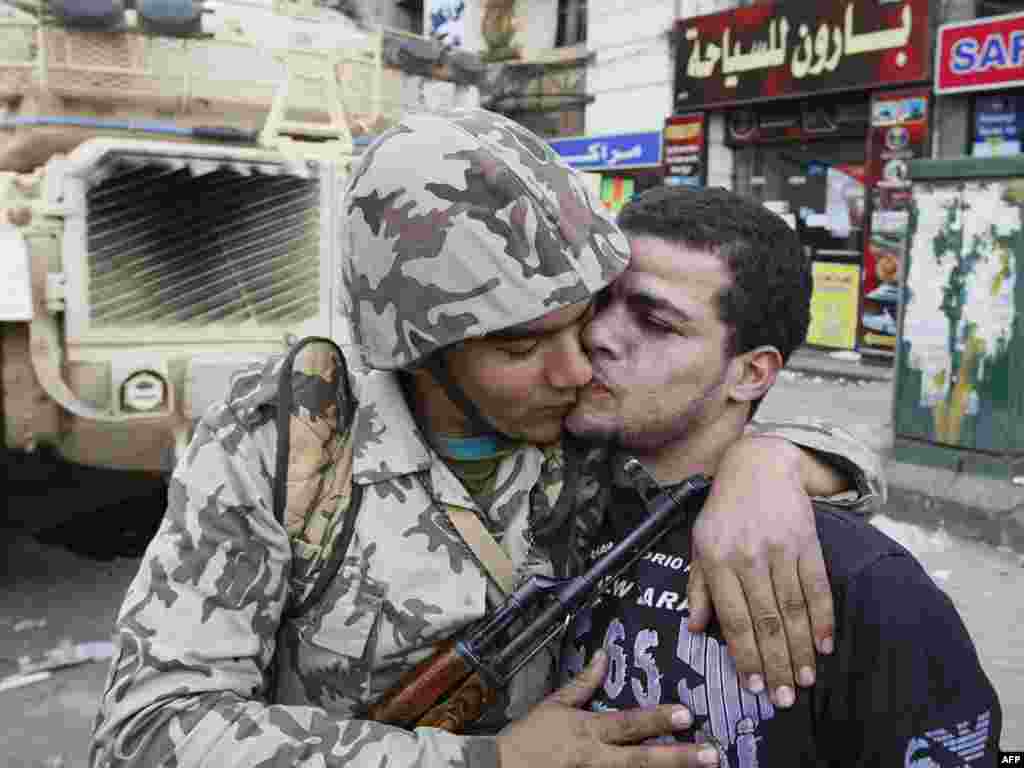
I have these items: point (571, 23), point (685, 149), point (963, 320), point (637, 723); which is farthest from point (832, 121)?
point (637, 723)

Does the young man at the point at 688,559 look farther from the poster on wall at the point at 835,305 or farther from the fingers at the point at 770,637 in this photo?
the poster on wall at the point at 835,305

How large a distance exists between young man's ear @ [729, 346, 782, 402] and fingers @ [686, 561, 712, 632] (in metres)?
0.34

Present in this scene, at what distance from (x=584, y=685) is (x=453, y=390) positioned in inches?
17.7

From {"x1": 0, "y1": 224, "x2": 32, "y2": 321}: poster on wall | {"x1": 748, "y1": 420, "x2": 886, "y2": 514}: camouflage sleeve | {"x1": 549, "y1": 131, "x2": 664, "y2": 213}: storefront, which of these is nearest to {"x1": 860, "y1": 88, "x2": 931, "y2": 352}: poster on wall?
Answer: {"x1": 549, "y1": 131, "x2": 664, "y2": 213}: storefront

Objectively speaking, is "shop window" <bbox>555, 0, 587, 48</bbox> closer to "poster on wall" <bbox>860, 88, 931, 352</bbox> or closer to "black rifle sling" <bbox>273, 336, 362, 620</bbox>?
"poster on wall" <bbox>860, 88, 931, 352</bbox>

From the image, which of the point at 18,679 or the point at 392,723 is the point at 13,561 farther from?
the point at 392,723

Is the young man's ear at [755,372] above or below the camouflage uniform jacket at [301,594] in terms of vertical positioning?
above

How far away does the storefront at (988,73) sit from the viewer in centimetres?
991

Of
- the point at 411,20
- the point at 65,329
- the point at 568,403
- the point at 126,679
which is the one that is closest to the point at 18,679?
the point at 65,329

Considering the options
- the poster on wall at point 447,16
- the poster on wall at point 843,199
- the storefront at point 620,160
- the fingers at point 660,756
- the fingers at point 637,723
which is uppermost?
the poster on wall at point 447,16

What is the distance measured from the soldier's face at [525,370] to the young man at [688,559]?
90 millimetres

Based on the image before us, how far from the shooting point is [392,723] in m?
1.44

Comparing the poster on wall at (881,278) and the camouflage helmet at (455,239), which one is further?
the poster on wall at (881,278)

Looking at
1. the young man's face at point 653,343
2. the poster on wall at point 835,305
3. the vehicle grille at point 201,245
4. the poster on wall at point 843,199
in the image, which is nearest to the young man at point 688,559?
the young man's face at point 653,343
